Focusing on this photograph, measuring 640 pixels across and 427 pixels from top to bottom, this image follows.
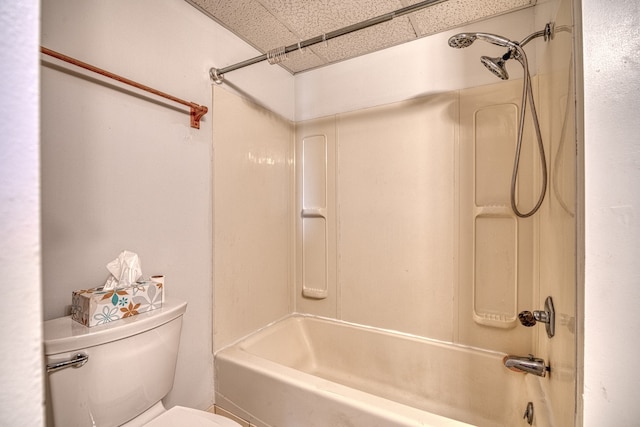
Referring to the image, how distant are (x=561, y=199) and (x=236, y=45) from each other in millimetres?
1640

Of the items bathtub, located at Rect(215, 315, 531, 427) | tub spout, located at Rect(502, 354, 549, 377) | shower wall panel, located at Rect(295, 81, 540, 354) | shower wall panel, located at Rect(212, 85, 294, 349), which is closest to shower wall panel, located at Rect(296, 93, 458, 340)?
shower wall panel, located at Rect(295, 81, 540, 354)

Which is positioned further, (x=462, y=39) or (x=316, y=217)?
(x=316, y=217)

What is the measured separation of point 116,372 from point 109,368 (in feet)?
0.09

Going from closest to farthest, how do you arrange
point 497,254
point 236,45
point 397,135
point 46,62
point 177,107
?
point 46,62
point 177,107
point 497,254
point 236,45
point 397,135

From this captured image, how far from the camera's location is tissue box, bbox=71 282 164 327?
0.82 metres

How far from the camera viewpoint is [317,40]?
1.10 meters

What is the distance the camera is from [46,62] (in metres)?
0.85

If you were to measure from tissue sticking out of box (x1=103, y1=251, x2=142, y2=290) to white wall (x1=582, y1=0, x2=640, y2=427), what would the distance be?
Answer: 124cm

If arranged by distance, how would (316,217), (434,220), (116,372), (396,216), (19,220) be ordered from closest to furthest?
1. (19,220)
2. (116,372)
3. (434,220)
4. (396,216)
5. (316,217)

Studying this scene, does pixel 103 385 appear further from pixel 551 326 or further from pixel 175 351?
pixel 551 326

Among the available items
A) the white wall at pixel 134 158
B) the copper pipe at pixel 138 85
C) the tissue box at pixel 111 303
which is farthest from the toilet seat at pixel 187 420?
the copper pipe at pixel 138 85

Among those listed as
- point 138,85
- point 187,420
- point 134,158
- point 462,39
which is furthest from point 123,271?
point 462,39

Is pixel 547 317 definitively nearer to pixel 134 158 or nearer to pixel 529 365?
pixel 529 365

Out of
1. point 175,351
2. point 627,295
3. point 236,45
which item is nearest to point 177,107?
point 236,45
